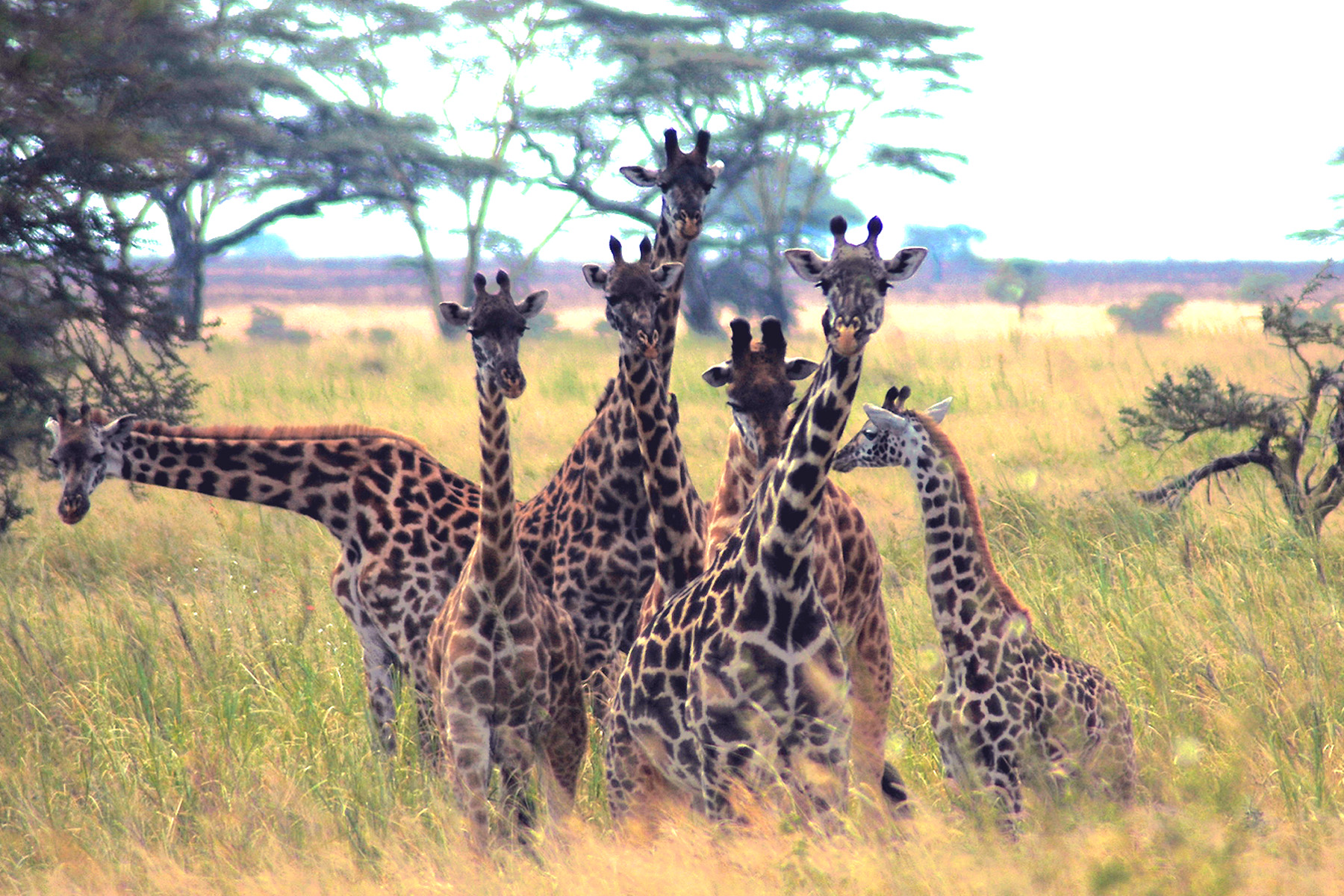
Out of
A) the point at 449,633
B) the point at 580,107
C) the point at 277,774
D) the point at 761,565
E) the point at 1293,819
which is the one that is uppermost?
the point at 580,107

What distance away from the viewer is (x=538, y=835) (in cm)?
355

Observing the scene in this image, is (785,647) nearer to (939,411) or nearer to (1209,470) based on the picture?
(939,411)

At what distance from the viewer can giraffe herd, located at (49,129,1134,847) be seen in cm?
333

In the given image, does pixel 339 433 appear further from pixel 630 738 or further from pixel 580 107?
pixel 580 107

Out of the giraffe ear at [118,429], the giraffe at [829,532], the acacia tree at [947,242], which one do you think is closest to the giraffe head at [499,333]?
the giraffe at [829,532]

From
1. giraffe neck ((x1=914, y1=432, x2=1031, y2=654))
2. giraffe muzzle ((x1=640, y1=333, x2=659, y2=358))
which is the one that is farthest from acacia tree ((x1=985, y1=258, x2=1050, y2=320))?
giraffe muzzle ((x1=640, y1=333, x2=659, y2=358))

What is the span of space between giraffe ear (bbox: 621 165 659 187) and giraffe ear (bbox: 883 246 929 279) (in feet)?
6.51

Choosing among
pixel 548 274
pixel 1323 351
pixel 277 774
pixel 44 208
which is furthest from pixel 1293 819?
pixel 548 274

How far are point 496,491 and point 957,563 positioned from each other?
5.06 feet

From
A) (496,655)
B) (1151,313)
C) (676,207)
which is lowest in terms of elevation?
(496,655)

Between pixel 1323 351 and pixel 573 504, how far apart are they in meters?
15.8

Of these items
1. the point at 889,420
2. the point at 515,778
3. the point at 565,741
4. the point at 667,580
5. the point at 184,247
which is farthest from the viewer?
the point at 184,247

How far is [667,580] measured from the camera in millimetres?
4234

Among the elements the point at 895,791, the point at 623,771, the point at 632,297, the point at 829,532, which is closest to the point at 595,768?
the point at 623,771
